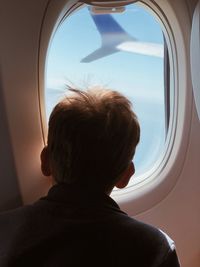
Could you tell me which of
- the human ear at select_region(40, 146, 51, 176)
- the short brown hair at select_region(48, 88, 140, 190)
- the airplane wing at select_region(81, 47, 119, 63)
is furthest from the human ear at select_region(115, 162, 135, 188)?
the airplane wing at select_region(81, 47, 119, 63)

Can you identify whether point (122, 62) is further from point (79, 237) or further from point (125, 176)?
point (79, 237)

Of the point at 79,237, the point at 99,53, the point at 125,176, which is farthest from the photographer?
the point at 99,53

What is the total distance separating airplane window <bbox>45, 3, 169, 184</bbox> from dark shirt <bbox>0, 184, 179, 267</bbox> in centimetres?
32

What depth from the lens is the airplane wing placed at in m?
1.23

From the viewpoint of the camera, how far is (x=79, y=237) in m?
0.81

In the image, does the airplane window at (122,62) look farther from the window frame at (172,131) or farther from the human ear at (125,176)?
the human ear at (125,176)

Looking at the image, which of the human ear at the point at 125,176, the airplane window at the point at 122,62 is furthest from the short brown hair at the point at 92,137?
the airplane window at the point at 122,62

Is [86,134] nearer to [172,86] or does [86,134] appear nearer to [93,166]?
[93,166]

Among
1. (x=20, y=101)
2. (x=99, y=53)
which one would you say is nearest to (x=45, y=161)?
(x=20, y=101)

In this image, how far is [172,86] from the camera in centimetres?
127

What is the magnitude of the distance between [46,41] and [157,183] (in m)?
0.50

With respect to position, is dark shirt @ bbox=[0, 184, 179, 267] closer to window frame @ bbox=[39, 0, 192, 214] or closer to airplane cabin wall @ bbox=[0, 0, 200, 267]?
airplane cabin wall @ bbox=[0, 0, 200, 267]

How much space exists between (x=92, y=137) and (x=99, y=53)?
45cm

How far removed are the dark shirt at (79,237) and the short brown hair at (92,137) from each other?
0.04 m
